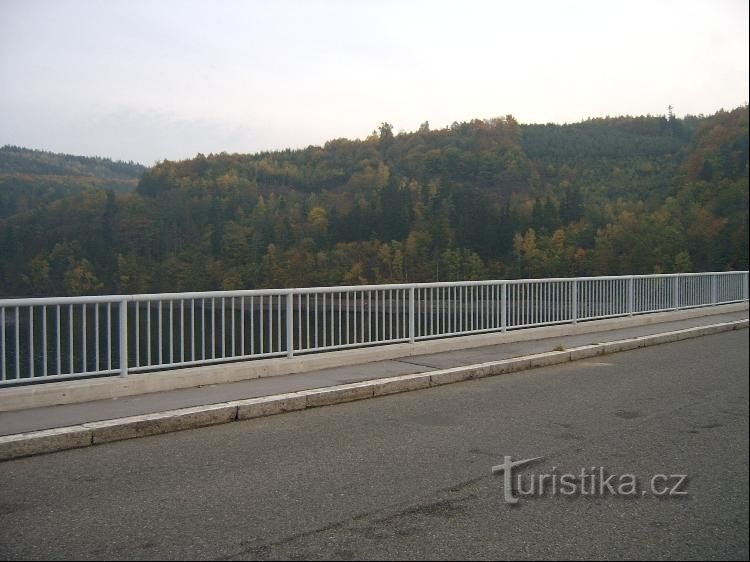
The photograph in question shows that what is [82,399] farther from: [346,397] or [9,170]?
[9,170]

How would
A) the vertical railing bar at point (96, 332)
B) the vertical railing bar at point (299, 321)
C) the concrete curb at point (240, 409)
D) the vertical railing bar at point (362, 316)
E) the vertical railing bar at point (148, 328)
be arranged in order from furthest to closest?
the vertical railing bar at point (362, 316) → the vertical railing bar at point (299, 321) → the vertical railing bar at point (148, 328) → the vertical railing bar at point (96, 332) → the concrete curb at point (240, 409)

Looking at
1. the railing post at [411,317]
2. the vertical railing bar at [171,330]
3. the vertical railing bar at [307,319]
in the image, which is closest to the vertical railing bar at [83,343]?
the vertical railing bar at [171,330]

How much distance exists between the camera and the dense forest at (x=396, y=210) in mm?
9508

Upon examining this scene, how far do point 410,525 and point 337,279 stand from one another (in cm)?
6616

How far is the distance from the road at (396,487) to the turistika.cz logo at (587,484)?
0.29 ft

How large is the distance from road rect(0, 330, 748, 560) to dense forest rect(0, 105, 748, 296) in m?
1.91

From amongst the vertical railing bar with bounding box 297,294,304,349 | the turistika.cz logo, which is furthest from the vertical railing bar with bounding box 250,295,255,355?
the turistika.cz logo

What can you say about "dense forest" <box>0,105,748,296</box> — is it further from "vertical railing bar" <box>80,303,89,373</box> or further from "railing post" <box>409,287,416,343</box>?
"vertical railing bar" <box>80,303,89,373</box>

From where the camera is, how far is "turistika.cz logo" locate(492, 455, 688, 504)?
471 centimetres

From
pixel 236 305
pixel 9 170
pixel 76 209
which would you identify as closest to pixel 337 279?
pixel 76 209

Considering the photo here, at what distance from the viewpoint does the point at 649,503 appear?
449cm

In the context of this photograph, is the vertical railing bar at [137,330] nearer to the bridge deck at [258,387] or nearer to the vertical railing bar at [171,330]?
the vertical railing bar at [171,330]

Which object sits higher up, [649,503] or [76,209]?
[76,209]

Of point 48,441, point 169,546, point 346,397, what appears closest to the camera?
point 169,546
